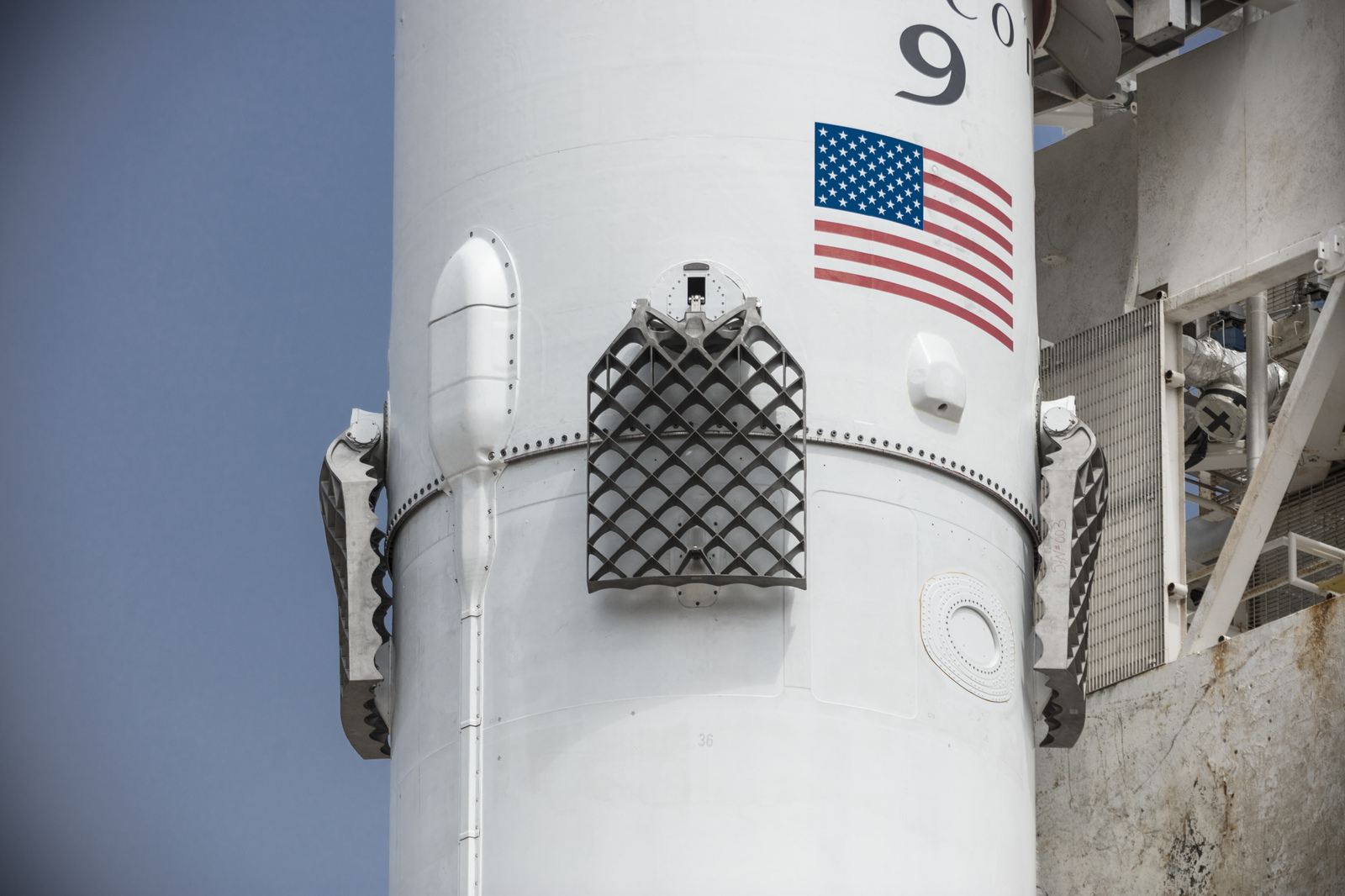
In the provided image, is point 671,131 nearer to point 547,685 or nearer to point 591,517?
point 591,517

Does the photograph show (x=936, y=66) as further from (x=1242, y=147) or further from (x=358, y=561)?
(x=358, y=561)

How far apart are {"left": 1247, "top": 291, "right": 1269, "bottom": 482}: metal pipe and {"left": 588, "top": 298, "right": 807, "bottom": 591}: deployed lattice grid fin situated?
7.96 m

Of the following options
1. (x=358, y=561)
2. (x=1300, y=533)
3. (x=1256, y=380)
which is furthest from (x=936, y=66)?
(x=1300, y=533)

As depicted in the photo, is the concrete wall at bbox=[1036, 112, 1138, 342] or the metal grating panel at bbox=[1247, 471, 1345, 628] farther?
the metal grating panel at bbox=[1247, 471, 1345, 628]

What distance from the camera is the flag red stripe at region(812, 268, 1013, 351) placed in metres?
19.9

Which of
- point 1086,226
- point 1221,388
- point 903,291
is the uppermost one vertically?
point 1086,226

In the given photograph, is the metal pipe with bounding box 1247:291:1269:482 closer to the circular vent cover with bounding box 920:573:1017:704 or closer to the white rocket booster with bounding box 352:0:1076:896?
the white rocket booster with bounding box 352:0:1076:896

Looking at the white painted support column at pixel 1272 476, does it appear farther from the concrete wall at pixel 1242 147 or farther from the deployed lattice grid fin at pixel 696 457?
the deployed lattice grid fin at pixel 696 457

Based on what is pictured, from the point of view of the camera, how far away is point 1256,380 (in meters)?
Answer: 26.9

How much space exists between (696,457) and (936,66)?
479 centimetres

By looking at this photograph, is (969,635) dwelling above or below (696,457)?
below

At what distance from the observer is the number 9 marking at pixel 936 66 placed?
68.8ft

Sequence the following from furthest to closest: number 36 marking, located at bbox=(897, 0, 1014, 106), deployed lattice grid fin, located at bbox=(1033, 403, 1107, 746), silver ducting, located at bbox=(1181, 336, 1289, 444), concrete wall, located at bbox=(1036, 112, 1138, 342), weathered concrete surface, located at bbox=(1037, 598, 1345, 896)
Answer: silver ducting, located at bbox=(1181, 336, 1289, 444)
concrete wall, located at bbox=(1036, 112, 1138, 342)
weathered concrete surface, located at bbox=(1037, 598, 1345, 896)
number 36 marking, located at bbox=(897, 0, 1014, 106)
deployed lattice grid fin, located at bbox=(1033, 403, 1107, 746)

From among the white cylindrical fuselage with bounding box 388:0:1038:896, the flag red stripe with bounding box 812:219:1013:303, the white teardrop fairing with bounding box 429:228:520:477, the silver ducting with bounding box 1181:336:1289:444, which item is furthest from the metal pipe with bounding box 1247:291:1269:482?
the white teardrop fairing with bounding box 429:228:520:477
